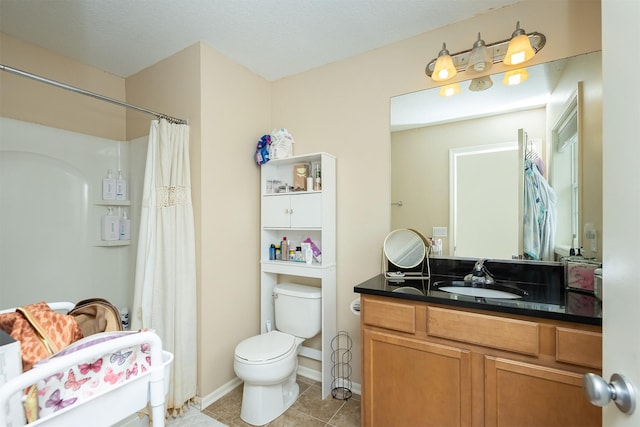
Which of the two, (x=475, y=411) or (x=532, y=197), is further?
(x=532, y=197)

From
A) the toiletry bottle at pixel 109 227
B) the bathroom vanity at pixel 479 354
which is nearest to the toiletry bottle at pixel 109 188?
the toiletry bottle at pixel 109 227

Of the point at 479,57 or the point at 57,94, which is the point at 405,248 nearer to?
the point at 479,57

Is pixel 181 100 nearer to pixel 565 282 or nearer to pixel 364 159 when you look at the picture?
pixel 364 159

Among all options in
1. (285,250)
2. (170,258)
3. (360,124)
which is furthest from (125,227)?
→ (360,124)

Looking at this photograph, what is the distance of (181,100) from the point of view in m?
2.10

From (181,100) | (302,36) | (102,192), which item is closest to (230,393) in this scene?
(102,192)

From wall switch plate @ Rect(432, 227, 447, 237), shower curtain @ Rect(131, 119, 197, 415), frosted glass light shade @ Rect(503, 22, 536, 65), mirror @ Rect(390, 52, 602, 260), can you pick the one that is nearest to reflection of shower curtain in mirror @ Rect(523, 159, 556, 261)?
mirror @ Rect(390, 52, 602, 260)

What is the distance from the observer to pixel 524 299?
1359 millimetres

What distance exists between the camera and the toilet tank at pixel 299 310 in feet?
6.98

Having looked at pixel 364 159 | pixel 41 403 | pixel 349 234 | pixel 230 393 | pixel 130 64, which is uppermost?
pixel 130 64

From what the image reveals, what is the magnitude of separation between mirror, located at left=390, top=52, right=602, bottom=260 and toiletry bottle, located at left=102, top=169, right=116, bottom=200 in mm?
2144

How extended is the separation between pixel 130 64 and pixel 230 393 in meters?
2.62

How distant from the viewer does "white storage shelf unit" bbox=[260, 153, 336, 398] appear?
2.12 metres

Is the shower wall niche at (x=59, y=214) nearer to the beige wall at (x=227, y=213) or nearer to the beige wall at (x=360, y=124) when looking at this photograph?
the beige wall at (x=227, y=213)
